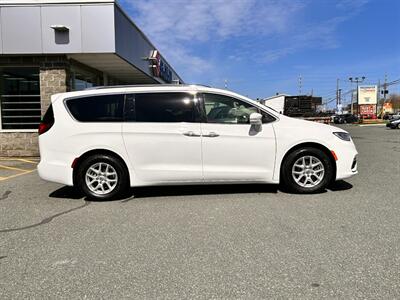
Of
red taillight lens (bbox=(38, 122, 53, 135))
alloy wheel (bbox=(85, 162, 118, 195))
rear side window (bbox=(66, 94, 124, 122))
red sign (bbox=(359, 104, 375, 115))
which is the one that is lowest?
alloy wheel (bbox=(85, 162, 118, 195))

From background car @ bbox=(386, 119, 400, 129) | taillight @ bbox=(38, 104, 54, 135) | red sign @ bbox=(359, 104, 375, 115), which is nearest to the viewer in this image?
taillight @ bbox=(38, 104, 54, 135)

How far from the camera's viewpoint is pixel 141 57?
46.8 feet

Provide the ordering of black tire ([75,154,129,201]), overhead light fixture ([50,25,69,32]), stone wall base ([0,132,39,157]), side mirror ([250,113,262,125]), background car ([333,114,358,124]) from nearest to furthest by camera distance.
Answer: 1. side mirror ([250,113,262,125])
2. black tire ([75,154,129,201])
3. overhead light fixture ([50,25,69,32])
4. stone wall base ([0,132,39,157])
5. background car ([333,114,358,124])

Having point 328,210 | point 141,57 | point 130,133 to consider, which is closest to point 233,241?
point 328,210

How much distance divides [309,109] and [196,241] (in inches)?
1219

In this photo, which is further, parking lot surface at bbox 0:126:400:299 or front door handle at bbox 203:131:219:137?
front door handle at bbox 203:131:219:137

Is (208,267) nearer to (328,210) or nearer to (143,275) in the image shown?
(143,275)

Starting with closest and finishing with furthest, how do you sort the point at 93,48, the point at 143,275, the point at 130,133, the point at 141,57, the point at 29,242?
the point at 143,275 < the point at 29,242 < the point at 130,133 < the point at 93,48 < the point at 141,57

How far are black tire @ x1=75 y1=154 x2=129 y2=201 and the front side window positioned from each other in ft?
5.22

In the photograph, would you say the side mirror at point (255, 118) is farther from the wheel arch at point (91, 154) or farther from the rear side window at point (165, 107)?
the wheel arch at point (91, 154)

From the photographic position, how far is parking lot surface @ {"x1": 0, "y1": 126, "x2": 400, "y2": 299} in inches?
118

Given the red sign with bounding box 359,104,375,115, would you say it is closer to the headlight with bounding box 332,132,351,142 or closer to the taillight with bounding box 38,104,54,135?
the headlight with bounding box 332,132,351,142

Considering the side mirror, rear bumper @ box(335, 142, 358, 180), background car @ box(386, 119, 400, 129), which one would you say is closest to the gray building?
the side mirror

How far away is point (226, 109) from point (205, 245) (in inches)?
103
